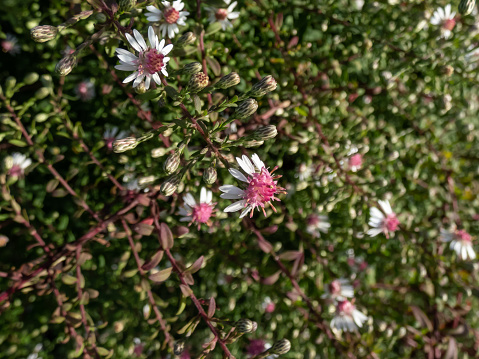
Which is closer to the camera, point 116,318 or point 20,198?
point 20,198

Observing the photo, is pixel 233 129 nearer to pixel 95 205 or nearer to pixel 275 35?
pixel 275 35

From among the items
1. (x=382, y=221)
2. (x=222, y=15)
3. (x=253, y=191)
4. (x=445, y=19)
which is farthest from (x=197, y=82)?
(x=445, y=19)

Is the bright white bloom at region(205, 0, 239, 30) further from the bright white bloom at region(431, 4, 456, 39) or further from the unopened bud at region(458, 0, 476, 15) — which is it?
the bright white bloom at region(431, 4, 456, 39)

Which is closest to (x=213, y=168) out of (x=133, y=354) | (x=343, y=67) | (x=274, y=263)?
(x=274, y=263)

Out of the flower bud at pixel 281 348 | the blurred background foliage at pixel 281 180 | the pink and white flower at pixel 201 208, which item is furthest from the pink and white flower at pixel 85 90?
the flower bud at pixel 281 348

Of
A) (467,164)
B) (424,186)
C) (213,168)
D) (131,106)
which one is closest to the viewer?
(213,168)

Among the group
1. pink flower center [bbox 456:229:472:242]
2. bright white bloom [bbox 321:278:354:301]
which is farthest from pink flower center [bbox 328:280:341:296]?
pink flower center [bbox 456:229:472:242]
